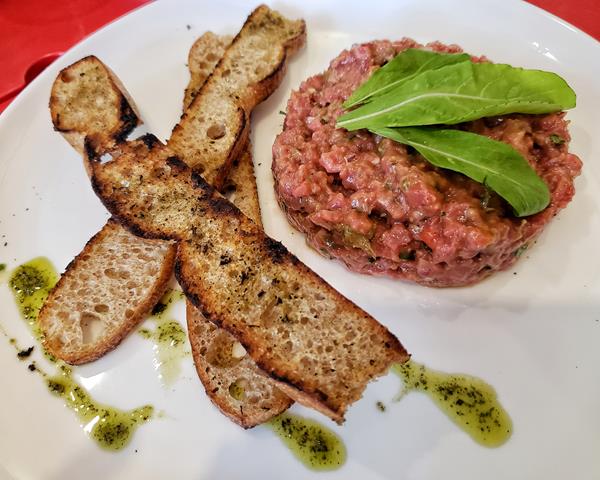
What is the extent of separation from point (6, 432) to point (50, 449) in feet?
0.71

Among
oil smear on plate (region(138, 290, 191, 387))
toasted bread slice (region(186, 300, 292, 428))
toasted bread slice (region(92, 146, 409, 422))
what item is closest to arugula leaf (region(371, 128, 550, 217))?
toasted bread slice (region(92, 146, 409, 422))

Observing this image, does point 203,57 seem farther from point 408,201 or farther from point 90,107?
point 408,201

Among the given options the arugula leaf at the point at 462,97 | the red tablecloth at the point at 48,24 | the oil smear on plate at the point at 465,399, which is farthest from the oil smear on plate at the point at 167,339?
the red tablecloth at the point at 48,24

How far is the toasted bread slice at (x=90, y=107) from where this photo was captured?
281 centimetres

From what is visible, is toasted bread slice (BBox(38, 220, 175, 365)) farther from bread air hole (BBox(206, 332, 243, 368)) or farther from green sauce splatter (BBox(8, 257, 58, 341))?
bread air hole (BBox(206, 332, 243, 368))

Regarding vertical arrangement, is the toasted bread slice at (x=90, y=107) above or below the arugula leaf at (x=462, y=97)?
below

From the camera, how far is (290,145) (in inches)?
105

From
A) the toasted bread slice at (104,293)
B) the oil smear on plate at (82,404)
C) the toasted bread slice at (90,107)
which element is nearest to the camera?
the oil smear on plate at (82,404)

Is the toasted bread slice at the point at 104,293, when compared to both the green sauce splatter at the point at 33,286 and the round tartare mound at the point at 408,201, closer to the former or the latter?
the green sauce splatter at the point at 33,286

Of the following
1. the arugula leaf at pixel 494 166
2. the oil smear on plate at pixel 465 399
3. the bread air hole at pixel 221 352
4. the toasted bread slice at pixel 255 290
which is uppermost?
the arugula leaf at pixel 494 166

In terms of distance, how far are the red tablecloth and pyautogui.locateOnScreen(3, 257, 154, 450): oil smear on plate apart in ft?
6.02

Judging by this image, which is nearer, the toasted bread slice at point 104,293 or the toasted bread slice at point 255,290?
the toasted bread slice at point 255,290

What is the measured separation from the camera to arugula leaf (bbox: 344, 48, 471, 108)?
2510 millimetres

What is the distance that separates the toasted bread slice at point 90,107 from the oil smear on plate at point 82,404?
0.87 meters
